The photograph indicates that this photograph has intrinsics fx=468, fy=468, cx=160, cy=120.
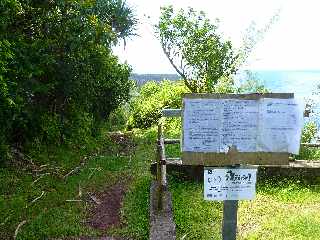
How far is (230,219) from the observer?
165 inches

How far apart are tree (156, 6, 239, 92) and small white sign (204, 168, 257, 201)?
1777 cm

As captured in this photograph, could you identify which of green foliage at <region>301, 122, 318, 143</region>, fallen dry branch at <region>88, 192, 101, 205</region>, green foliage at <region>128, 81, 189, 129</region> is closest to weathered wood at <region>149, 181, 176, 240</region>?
fallen dry branch at <region>88, 192, 101, 205</region>

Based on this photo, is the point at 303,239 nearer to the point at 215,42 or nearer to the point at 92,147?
the point at 92,147

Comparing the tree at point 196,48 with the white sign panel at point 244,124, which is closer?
the white sign panel at point 244,124

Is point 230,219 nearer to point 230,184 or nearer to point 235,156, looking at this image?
point 230,184

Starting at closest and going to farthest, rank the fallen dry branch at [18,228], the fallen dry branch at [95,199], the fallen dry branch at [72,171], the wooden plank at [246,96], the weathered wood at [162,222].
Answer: the wooden plank at [246,96] < the weathered wood at [162,222] < the fallen dry branch at [18,228] < the fallen dry branch at [95,199] < the fallen dry branch at [72,171]

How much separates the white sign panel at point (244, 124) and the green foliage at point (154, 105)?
18292 mm

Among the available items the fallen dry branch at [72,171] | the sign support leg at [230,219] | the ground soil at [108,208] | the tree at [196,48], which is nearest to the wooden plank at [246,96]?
the sign support leg at [230,219]

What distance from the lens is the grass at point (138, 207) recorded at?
662 cm

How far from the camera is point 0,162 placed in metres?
10.0

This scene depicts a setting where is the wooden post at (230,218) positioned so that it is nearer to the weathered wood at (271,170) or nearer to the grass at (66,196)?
the grass at (66,196)

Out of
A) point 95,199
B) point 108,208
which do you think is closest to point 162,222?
point 108,208

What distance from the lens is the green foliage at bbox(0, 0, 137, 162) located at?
9836 mm

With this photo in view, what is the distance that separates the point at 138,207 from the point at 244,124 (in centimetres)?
418
